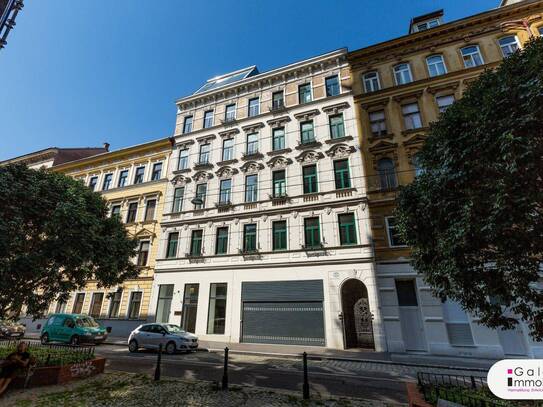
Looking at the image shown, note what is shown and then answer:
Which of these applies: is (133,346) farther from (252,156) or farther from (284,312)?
(252,156)

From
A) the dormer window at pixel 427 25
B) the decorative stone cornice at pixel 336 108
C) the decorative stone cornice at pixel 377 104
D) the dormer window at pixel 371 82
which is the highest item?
the dormer window at pixel 427 25

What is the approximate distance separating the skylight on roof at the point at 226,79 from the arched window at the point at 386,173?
16.6 metres

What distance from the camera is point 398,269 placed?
15.1 metres

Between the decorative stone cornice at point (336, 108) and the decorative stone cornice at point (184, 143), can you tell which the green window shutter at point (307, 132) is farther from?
the decorative stone cornice at point (184, 143)

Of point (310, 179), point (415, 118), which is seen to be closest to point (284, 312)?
point (310, 179)

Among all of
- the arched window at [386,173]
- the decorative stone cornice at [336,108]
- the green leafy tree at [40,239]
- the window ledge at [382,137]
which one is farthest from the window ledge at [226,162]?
the green leafy tree at [40,239]

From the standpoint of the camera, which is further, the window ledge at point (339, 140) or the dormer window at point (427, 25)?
the dormer window at point (427, 25)

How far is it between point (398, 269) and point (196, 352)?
469 inches

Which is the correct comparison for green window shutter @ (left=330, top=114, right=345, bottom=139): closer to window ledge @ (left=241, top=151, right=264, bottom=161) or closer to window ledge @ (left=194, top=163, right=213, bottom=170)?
window ledge @ (left=241, top=151, right=264, bottom=161)

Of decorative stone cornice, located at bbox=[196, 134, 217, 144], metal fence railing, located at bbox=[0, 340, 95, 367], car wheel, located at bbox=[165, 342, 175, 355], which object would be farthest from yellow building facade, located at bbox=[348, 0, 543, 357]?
metal fence railing, located at bbox=[0, 340, 95, 367]

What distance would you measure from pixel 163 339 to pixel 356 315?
11.0 meters

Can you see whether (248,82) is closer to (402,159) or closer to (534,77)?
(402,159)

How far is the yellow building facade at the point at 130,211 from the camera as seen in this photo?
2055 cm

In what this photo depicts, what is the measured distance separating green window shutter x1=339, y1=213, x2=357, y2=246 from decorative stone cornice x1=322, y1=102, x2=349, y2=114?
8.07 metres
